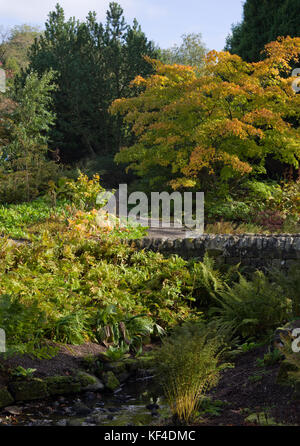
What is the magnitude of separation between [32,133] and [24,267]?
430 inches

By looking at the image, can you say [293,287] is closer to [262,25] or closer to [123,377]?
[123,377]

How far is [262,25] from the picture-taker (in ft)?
52.9

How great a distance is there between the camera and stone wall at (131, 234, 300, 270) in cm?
767

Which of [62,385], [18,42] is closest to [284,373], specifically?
[62,385]

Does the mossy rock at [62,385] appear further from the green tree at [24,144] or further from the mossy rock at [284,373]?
the green tree at [24,144]

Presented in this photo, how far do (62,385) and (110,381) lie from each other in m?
0.51

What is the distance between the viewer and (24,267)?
663 cm

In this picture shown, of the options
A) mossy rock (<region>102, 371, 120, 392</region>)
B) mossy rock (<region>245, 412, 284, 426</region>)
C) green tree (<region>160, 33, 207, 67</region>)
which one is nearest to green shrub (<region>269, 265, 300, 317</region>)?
mossy rock (<region>102, 371, 120, 392</region>)

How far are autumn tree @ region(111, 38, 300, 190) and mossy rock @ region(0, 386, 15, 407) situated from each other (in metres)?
7.24

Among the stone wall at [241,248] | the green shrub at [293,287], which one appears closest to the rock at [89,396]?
the green shrub at [293,287]

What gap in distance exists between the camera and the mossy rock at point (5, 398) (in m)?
4.50

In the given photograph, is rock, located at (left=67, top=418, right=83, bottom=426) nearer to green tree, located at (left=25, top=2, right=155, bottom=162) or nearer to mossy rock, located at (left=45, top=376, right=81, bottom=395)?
mossy rock, located at (left=45, top=376, right=81, bottom=395)

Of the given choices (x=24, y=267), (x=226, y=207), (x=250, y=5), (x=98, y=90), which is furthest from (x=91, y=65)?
(x=24, y=267)
